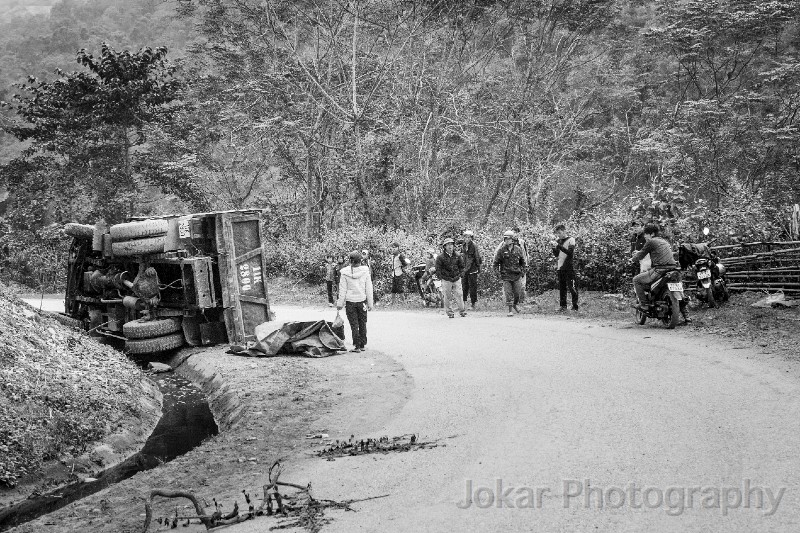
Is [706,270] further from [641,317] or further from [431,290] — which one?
[431,290]

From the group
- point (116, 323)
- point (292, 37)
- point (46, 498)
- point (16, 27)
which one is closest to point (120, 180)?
point (292, 37)

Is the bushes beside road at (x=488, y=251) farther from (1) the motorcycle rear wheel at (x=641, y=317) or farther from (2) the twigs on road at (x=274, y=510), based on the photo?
(2) the twigs on road at (x=274, y=510)

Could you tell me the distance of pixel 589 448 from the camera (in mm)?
6258

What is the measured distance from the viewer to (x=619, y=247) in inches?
714

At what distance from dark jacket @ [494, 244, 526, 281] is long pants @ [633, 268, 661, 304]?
13.9 feet

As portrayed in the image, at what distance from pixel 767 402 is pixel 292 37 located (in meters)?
29.4

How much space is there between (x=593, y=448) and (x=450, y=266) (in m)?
11.1

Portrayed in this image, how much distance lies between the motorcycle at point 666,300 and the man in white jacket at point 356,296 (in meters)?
5.22

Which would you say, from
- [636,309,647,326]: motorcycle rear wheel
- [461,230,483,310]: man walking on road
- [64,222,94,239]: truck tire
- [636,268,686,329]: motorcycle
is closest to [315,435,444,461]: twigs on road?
[636,268,686,329]: motorcycle

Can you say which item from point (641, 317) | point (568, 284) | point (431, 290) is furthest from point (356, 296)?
point (431, 290)

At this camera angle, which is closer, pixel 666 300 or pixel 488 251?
pixel 666 300

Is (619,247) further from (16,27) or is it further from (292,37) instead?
(16,27)

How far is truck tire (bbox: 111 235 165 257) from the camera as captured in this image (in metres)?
14.8

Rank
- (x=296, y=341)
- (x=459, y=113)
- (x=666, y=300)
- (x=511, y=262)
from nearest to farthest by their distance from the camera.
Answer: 1. (x=296, y=341)
2. (x=666, y=300)
3. (x=511, y=262)
4. (x=459, y=113)
